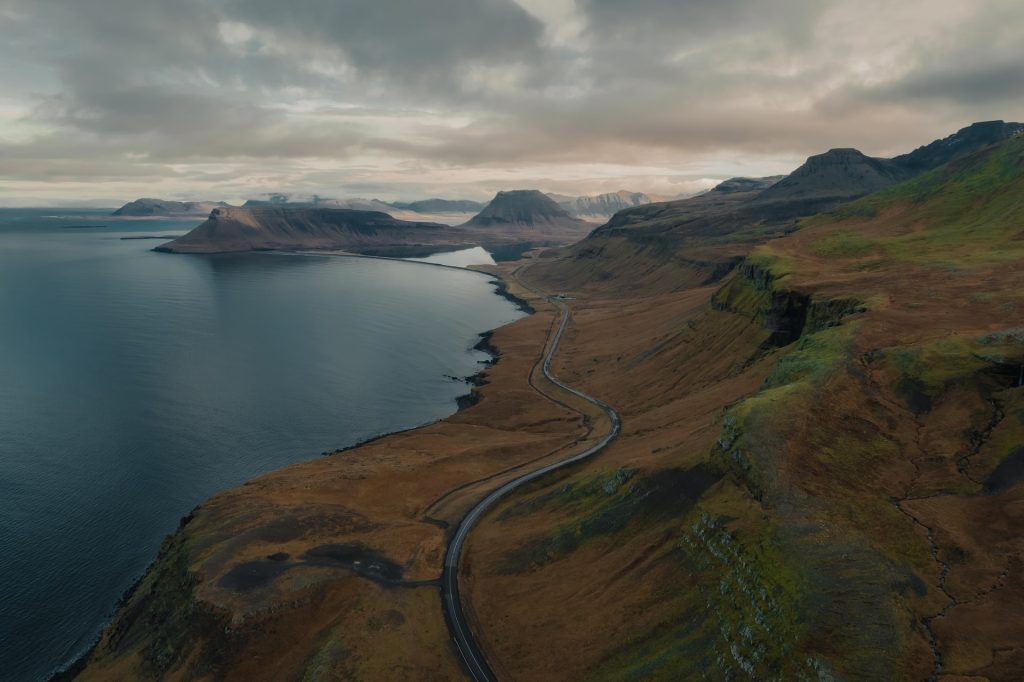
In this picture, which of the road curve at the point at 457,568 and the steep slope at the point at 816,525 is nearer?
the steep slope at the point at 816,525

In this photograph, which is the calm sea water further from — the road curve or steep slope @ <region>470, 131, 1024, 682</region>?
Result: steep slope @ <region>470, 131, 1024, 682</region>

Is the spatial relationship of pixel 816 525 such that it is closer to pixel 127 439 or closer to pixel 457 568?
pixel 457 568

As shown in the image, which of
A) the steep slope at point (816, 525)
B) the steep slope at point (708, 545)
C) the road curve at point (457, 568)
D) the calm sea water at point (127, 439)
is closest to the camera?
the steep slope at point (816, 525)

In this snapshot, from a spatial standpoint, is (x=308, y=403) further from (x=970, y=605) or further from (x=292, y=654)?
(x=970, y=605)

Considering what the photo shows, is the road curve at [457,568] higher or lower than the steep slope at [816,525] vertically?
lower

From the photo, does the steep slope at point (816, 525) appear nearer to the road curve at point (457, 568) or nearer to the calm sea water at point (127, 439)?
the road curve at point (457, 568)

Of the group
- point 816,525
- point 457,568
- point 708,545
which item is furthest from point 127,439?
point 816,525

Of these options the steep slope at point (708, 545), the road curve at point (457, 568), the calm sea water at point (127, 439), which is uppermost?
the steep slope at point (708, 545)

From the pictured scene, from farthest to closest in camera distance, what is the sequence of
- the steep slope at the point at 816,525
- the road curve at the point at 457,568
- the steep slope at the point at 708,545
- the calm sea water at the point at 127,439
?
the calm sea water at the point at 127,439 → the road curve at the point at 457,568 → the steep slope at the point at 708,545 → the steep slope at the point at 816,525

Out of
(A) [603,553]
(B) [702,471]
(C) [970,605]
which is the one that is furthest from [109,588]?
(C) [970,605]

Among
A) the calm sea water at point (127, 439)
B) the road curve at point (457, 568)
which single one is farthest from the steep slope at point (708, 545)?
the calm sea water at point (127, 439)

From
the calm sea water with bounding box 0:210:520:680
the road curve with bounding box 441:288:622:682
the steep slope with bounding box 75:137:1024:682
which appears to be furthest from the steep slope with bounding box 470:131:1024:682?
the calm sea water with bounding box 0:210:520:680
